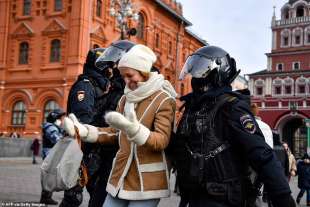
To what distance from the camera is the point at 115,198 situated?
310 cm

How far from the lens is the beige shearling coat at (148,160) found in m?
2.95

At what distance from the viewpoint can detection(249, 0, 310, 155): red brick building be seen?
49.3 metres

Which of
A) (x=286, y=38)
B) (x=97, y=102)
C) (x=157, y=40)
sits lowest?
(x=97, y=102)

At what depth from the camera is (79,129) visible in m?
3.21

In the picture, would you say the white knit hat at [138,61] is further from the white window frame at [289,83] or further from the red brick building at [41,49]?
the white window frame at [289,83]

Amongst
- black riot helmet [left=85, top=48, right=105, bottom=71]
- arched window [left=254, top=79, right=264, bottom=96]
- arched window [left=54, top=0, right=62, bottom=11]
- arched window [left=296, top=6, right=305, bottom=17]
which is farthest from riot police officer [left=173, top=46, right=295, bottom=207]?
arched window [left=296, top=6, right=305, bottom=17]

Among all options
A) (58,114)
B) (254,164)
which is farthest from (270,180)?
(58,114)

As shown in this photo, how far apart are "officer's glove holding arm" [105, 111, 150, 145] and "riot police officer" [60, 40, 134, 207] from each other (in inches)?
34.1

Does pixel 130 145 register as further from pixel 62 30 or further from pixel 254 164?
pixel 62 30

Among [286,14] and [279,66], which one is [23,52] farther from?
[286,14]

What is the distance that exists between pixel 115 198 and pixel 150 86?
81 centimetres

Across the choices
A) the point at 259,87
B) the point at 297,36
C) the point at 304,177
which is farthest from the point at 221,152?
the point at 297,36

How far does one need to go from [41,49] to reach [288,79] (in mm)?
31157

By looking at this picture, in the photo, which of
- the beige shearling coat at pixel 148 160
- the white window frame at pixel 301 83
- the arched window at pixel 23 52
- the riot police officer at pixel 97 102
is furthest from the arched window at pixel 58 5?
the white window frame at pixel 301 83
